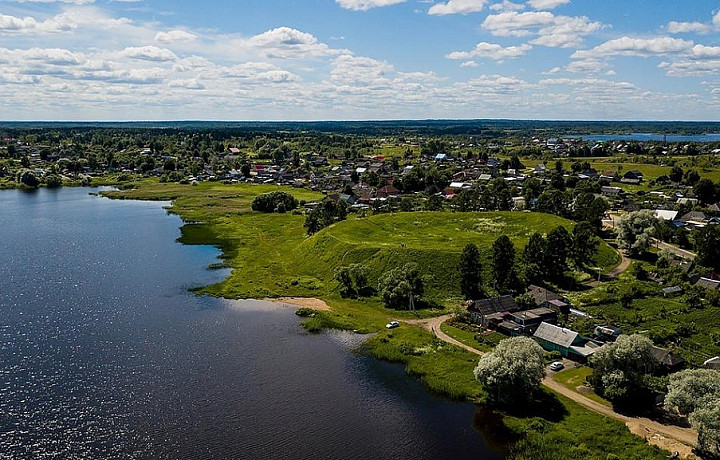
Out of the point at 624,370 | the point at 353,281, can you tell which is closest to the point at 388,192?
the point at 353,281

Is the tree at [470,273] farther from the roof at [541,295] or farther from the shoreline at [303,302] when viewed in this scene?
the shoreline at [303,302]

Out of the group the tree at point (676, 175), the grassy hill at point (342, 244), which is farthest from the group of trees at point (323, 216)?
the tree at point (676, 175)

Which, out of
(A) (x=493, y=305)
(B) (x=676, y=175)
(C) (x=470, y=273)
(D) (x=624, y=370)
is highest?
(B) (x=676, y=175)

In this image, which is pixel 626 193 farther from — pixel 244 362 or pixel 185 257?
pixel 244 362

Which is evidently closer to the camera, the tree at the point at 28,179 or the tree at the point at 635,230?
the tree at the point at 635,230

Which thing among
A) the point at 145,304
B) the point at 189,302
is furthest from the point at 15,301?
the point at 189,302

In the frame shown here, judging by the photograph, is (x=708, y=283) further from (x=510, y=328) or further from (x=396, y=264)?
(x=396, y=264)
